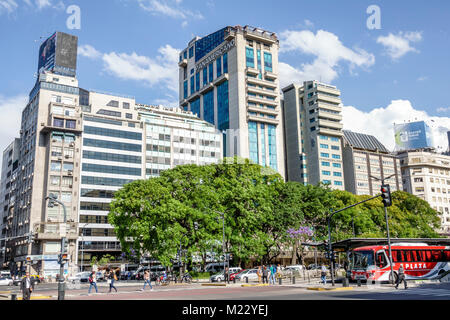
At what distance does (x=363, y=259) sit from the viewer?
37656 millimetres

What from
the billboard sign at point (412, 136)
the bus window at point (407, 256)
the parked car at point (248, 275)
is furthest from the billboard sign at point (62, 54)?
the billboard sign at point (412, 136)

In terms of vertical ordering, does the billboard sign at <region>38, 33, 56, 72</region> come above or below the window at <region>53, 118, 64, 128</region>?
above

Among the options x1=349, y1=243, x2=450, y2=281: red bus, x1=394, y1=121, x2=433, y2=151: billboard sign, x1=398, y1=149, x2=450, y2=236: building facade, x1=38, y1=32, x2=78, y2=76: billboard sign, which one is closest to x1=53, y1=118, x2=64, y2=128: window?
x1=38, y1=32, x2=78, y2=76: billboard sign

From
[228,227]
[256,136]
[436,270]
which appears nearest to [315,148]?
[256,136]

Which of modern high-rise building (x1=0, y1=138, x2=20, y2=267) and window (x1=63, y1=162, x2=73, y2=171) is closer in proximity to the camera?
window (x1=63, y1=162, x2=73, y2=171)

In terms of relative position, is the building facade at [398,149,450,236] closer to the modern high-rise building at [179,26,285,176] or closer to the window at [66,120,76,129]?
the modern high-rise building at [179,26,285,176]

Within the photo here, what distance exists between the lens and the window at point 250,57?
12331cm

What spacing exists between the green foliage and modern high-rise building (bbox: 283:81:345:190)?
5972 centimetres

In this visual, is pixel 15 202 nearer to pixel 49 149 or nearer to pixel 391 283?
pixel 49 149

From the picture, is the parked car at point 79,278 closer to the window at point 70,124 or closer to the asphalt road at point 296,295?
the asphalt road at point 296,295

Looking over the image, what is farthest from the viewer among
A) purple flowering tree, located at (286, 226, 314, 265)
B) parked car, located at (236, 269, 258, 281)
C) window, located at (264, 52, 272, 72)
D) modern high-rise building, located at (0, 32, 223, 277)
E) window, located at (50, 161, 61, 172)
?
window, located at (264, 52, 272, 72)

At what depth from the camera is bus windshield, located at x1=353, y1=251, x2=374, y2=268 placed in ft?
122
